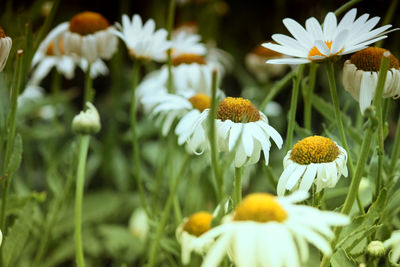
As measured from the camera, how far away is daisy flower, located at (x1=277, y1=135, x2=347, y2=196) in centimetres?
30

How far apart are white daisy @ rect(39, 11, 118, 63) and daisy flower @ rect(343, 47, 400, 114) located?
257mm

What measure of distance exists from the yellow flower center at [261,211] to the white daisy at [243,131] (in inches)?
3.0

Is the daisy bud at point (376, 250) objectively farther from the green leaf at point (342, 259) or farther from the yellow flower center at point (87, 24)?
the yellow flower center at point (87, 24)

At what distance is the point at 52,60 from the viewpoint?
720 millimetres

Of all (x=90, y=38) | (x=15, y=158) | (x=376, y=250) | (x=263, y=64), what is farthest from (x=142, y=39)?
(x=263, y=64)

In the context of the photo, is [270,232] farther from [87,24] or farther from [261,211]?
[87,24]

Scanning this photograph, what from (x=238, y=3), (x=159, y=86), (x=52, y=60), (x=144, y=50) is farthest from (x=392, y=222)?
(x=238, y=3)

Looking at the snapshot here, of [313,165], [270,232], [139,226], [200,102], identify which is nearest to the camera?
[270,232]

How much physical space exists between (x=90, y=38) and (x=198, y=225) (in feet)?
0.75

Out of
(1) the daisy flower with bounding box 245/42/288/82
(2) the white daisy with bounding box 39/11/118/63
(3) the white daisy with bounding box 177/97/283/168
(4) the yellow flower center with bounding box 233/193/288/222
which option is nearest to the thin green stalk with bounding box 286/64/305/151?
(3) the white daisy with bounding box 177/97/283/168

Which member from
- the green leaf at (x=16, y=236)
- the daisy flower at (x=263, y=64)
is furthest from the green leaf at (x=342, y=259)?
the daisy flower at (x=263, y=64)

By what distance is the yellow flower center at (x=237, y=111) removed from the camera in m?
0.33

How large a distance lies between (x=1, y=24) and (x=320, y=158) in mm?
272

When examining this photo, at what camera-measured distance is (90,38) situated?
503 millimetres
